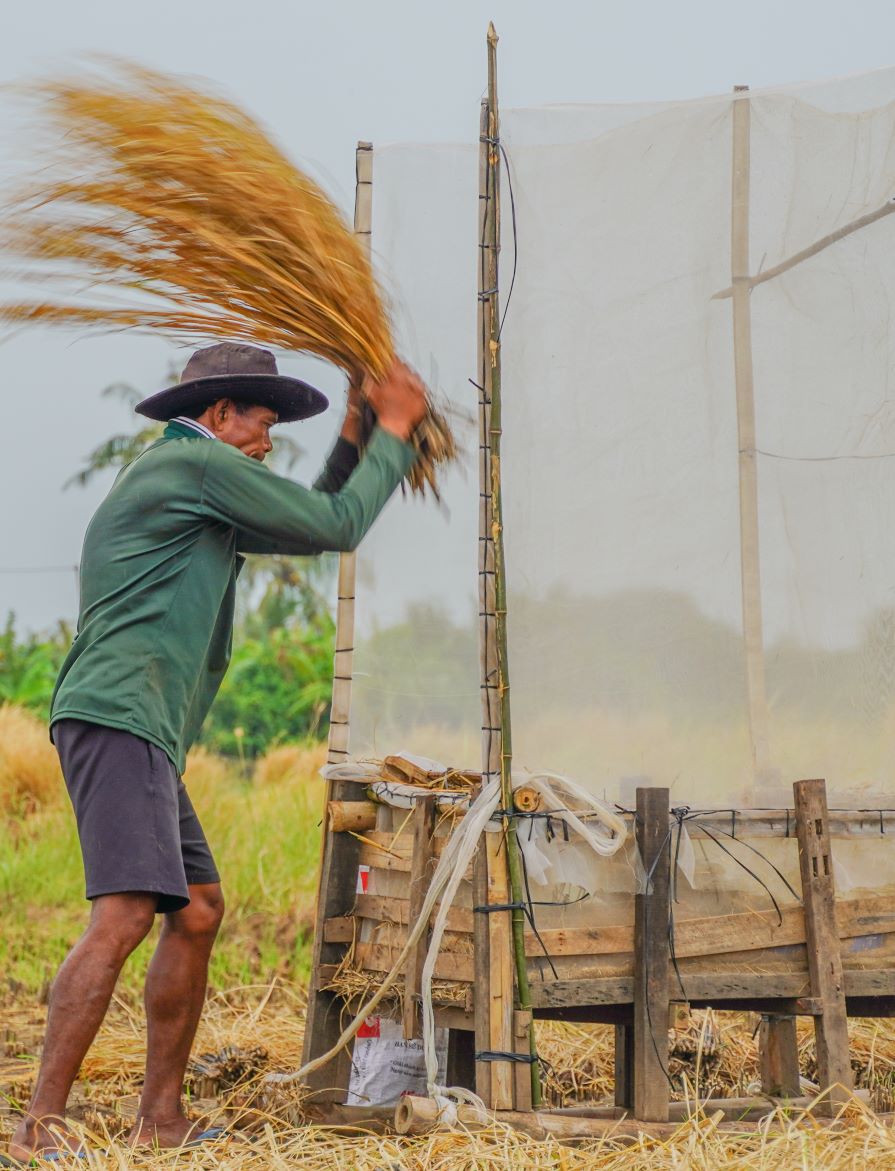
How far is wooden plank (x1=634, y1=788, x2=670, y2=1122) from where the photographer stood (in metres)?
3.09

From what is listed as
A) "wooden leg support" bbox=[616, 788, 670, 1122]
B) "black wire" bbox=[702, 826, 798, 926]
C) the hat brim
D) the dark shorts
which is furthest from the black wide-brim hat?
"black wire" bbox=[702, 826, 798, 926]

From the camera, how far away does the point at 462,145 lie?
378 centimetres

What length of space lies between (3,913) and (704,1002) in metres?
4.30

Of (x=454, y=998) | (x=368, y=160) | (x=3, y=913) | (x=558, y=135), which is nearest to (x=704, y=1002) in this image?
(x=454, y=998)

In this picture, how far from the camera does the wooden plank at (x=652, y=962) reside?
3094 millimetres

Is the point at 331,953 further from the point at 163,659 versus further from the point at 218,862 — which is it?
the point at 218,862

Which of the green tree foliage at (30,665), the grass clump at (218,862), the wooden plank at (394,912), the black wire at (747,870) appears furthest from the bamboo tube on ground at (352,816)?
the green tree foliage at (30,665)

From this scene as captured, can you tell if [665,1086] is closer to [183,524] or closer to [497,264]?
[183,524]

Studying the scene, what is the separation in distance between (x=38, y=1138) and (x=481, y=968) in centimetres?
102

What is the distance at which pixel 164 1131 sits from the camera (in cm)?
339

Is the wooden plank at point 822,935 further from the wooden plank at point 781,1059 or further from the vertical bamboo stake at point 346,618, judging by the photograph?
the vertical bamboo stake at point 346,618

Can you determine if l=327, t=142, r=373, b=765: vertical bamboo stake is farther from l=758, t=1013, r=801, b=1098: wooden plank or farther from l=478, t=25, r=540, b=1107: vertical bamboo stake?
l=758, t=1013, r=801, b=1098: wooden plank

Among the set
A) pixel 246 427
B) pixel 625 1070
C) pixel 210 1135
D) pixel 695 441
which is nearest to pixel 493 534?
pixel 695 441

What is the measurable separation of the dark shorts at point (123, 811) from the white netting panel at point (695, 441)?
2.88 ft
